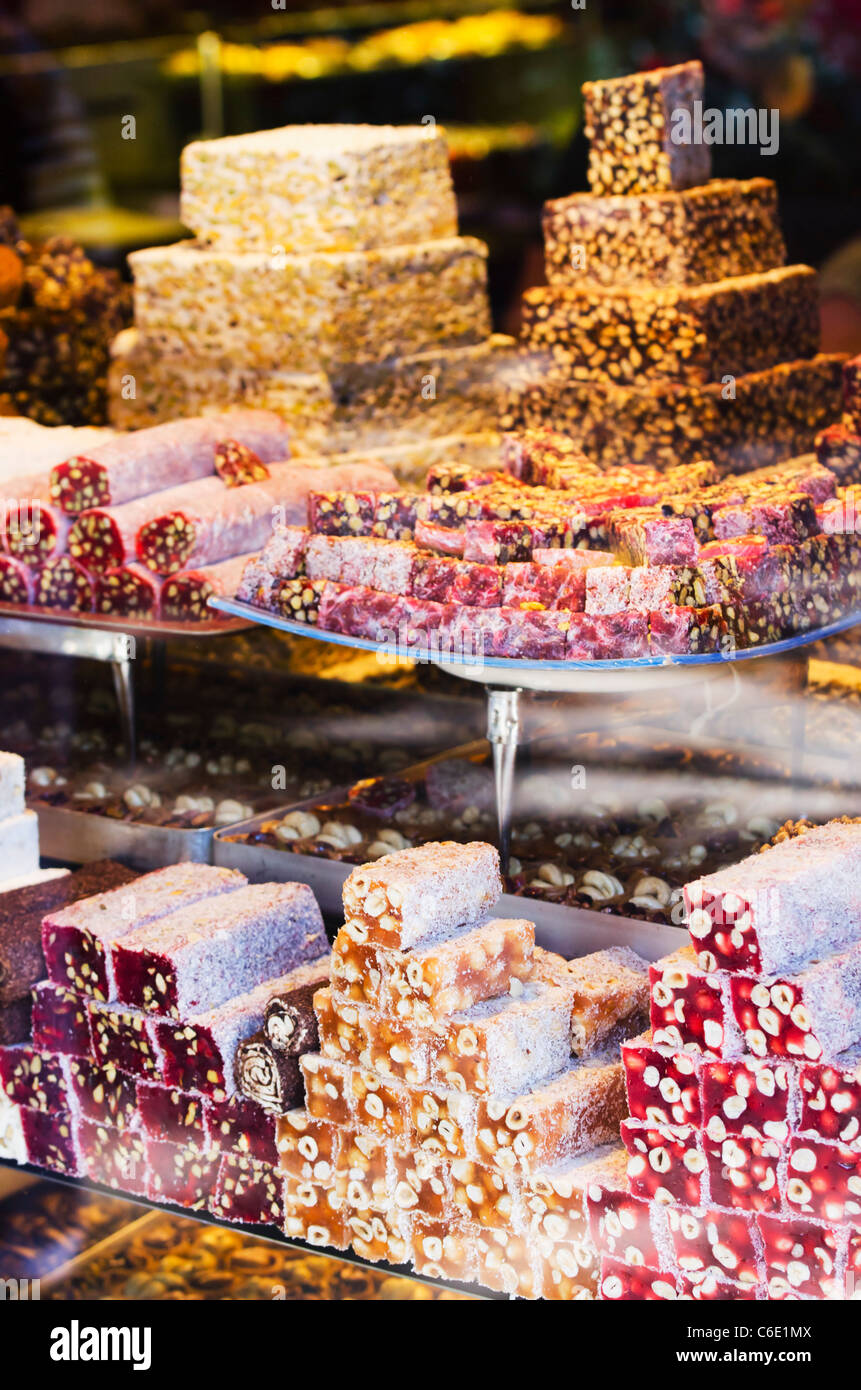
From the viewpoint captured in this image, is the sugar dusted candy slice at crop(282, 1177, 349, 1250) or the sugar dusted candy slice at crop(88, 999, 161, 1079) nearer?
the sugar dusted candy slice at crop(282, 1177, 349, 1250)

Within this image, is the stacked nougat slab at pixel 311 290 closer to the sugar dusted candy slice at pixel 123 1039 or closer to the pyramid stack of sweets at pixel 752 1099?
the sugar dusted candy slice at pixel 123 1039

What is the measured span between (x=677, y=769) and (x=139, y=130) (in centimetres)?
385

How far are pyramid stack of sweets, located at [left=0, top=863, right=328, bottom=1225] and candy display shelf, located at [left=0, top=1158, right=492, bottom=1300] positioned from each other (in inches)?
0.7

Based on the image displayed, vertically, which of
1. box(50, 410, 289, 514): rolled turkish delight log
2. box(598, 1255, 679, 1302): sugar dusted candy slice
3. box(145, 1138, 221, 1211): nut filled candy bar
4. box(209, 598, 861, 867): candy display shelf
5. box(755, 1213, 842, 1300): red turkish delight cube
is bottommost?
box(145, 1138, 221, 1211): nut filled candy bar

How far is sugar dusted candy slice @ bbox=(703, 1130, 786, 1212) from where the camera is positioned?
2.60 metres

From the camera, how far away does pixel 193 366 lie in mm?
5109

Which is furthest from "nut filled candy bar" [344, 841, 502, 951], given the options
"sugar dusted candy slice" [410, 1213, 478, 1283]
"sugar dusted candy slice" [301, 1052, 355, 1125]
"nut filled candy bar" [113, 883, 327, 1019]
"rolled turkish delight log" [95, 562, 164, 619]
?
"rolled turkish delight log" [95, 562, 164, 619]

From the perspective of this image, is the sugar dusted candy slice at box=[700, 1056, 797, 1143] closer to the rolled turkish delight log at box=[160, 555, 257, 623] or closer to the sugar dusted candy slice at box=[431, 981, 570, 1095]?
the sugar dusted candy slice at box=[431, 981, 570, 1095]

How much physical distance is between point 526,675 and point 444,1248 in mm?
1072

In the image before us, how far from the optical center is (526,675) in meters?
3.37

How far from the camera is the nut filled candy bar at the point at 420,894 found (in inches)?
112

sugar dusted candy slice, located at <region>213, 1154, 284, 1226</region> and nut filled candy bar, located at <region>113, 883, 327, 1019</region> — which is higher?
nut filled candy bar, located at <region>113, 883, 327, 1019</region>
